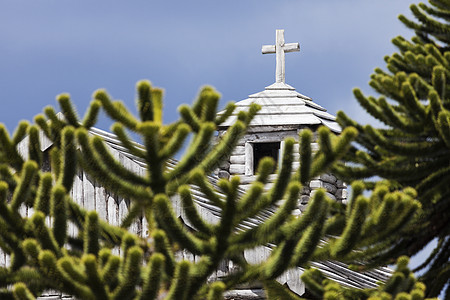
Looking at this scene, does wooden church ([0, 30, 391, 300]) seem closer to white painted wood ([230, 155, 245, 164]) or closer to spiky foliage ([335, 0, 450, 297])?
white painted wood ([230, 155, 245, 164])

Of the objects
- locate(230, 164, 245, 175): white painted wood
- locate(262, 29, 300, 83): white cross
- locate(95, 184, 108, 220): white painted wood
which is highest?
locate(262, 29, 300, 83): white cross

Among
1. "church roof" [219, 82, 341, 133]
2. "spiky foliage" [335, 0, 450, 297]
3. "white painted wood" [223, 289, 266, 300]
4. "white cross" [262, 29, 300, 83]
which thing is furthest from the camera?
"white cross" [262, 29, 300, 83]

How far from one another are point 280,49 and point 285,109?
1.89 meters

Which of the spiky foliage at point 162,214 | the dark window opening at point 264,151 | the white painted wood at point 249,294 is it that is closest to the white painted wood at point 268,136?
the dark window opening at point 264,151

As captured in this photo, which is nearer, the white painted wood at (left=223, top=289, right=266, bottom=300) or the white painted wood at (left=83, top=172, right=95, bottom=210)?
the white painted wood at (left=223, top=289, right=266, bottom=300)

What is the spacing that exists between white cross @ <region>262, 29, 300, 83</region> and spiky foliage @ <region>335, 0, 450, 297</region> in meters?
8.26

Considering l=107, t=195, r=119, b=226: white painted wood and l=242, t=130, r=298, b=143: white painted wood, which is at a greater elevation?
l=242, t=130, r=298, b=143: white painted wood

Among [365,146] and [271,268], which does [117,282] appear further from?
[365,146]

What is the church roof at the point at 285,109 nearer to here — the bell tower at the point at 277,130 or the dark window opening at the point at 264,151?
the bell tower at the point at 277,130

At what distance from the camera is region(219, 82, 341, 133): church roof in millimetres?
16516

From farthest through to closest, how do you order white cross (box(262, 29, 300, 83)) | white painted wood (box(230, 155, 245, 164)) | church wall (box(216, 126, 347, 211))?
1. white cross (box(262, 29, 300, 83))
2. white painted wood (box(230, 155, 245, 164))
3. church wall (box(216, 126, 347, 211))

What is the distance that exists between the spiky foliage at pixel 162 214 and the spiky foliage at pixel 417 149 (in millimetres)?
2303

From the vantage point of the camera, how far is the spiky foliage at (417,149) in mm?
8977

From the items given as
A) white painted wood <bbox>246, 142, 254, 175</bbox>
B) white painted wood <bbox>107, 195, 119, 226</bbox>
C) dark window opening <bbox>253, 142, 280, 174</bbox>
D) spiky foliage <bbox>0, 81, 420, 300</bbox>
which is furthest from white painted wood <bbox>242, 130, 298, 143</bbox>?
spiky foliage <bbox>0, 81, 420, 300</bbox>
